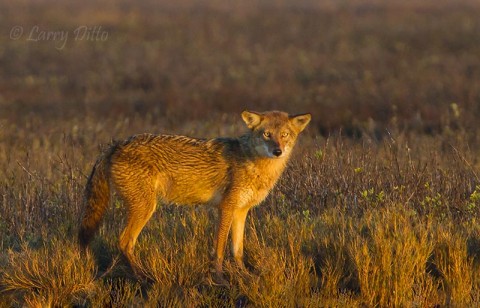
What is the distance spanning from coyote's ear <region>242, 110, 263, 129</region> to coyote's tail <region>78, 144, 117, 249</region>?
3.96ft

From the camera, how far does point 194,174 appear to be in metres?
7.98

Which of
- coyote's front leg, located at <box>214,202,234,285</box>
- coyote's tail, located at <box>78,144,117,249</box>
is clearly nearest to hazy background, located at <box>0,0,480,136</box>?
coyote's front leg, located at <box>214,202,234,285</box>

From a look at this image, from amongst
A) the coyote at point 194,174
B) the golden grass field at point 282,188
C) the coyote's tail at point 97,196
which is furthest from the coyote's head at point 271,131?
the coyote's tail at point 97,196

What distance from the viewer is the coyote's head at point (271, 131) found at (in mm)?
7840

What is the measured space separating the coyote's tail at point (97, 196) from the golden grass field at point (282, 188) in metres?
0.29

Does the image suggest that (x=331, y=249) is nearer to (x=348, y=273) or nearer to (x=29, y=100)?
(x=348, y=273)

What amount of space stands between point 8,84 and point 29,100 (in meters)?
2.58

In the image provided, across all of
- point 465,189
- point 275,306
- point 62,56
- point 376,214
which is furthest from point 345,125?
point 62,56

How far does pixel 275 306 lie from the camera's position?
707cm

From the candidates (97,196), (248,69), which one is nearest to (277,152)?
(97,196)

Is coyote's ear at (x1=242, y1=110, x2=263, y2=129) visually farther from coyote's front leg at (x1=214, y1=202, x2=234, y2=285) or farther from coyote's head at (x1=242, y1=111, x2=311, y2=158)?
coyote's front leg at (x1=214, y1=202, x2=234, y2=285)

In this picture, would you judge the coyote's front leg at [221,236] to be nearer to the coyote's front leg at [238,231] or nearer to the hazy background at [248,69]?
the coyote's front leg at [238,231]

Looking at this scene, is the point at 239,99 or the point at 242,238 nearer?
the point at 242,238

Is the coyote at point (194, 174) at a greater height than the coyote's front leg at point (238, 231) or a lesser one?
greater
